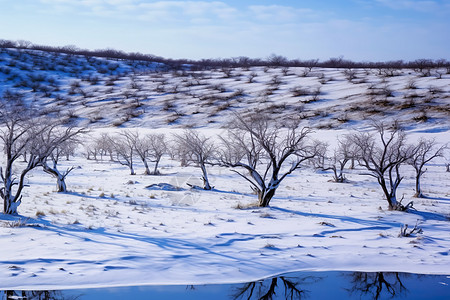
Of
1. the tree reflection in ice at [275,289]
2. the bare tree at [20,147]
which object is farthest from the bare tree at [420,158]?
the bare tree at [20,147]

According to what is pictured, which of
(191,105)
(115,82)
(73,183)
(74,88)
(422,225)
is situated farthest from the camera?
(115,82)

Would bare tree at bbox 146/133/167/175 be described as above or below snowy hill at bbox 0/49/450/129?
below

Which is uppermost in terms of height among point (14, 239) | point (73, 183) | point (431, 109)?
point (431, 109)

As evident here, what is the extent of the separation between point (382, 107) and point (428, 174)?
1716 cm

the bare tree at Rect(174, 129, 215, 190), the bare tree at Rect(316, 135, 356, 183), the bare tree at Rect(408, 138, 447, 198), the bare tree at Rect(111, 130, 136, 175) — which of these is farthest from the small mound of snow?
the bare tree at Rect(408, 138, 447, 198)

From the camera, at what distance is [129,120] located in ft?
155

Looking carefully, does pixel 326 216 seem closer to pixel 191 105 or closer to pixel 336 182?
pixel 336 182

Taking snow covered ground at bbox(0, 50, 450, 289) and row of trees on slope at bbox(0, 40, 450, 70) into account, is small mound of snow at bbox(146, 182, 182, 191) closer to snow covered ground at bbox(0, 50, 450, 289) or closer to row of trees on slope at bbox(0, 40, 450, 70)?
snow covered ground at bbox(0, 50, 450, 289)

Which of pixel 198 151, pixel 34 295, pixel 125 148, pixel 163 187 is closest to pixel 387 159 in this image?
pixel 198 151

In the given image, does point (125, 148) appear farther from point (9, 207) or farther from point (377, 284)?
point (377, 284)

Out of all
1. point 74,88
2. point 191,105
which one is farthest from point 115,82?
point 191,105

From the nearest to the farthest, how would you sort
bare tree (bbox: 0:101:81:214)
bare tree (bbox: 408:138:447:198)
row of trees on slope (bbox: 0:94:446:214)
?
bare tree (bbox: 0:101:81:214)
row of trees on slope (bbox: 0:94:446:214)
bare tree (bbox: 408:138:447:198)

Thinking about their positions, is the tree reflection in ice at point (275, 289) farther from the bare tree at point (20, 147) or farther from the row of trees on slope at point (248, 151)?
the bare tree at point (20, 147)

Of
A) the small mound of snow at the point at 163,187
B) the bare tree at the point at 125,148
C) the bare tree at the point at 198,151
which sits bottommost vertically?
the small mound of snow at the point at 163,187
